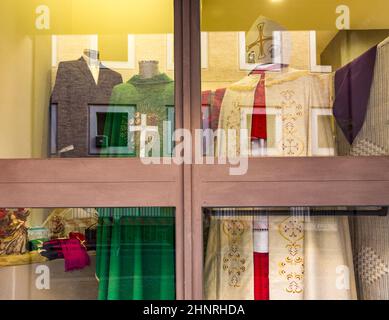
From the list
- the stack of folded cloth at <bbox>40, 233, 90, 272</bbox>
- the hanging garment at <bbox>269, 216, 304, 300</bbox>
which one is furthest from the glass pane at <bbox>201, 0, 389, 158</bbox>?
→ the stack of folded cloth at <bbox>40, 233, 90, 272</bbox>

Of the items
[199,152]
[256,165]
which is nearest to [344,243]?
[256,165]

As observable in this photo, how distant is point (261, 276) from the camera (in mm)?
1245

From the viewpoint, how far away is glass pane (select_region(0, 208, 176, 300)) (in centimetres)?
120

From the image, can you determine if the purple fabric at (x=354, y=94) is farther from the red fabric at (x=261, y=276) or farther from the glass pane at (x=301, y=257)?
the red fabric at (x=261, y=276)

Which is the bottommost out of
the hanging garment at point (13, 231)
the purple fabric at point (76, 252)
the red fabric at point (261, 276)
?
the red fabric at point (261, 276)

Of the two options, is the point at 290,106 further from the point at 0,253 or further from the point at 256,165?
the point at 0,253

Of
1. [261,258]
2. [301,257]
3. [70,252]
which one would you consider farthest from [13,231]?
[301,257]

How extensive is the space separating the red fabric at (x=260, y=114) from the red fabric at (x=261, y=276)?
0.39m

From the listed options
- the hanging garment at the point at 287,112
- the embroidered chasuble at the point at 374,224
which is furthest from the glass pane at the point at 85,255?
the embroidered chasuble at the point at 374,224

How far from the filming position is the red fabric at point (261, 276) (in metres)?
1.23

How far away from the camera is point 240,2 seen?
1455 millimetres

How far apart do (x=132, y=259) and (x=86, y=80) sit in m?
0.63

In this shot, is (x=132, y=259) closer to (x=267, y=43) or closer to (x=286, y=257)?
(x=286, y=257)
